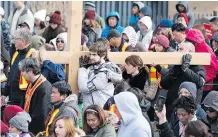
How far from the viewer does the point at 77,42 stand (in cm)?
1313

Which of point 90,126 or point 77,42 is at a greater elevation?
point 77,42

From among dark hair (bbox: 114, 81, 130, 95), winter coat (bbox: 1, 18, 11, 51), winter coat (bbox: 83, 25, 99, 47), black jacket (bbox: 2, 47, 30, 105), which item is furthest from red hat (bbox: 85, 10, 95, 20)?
dark hair (bbox: 114, 81, 130, 95)

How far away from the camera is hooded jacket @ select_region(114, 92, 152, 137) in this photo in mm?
11531

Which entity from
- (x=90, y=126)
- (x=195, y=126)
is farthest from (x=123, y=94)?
(x=195, y=126)

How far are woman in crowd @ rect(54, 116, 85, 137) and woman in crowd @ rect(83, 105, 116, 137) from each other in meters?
0.31

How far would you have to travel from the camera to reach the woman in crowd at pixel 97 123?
11625mm

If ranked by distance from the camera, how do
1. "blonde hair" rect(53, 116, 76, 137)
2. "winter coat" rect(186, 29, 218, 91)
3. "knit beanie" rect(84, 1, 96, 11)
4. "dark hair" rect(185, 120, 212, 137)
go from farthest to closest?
1. "knit beanie" rect(84, 1, 96, 11)
2. "winter coat" rect(186, 29, 218, 91)
3. "blonde hair" rect(53, 116, 76, 137)
4. "dark hair" rect(185, 120, 212, 137)

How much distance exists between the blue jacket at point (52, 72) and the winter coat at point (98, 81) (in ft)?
2.32

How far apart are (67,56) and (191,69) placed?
179 centimetres

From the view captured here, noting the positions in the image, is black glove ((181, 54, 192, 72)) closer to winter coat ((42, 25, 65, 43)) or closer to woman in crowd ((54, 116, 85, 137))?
woman in crowd ((54, 116, 85, 137))

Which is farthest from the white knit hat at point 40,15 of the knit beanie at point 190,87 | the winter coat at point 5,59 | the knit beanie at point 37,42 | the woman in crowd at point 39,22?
the knit beanie at point 190,87

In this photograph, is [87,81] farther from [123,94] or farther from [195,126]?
[195,126]

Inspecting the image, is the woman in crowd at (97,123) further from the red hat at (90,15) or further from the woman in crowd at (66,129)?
the red hat at (90,15)

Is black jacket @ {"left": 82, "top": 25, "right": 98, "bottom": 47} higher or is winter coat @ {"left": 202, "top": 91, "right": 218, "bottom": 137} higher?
black jacket @ {"left": 82, "top": 25, "right": 98, "bottom": 47}
